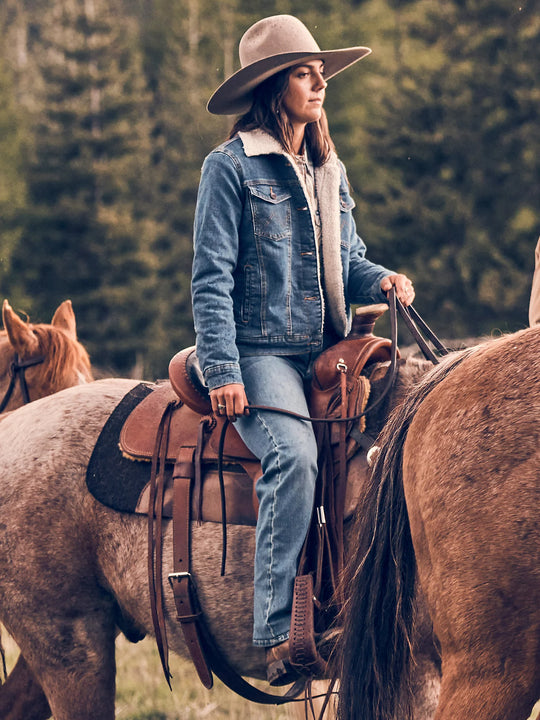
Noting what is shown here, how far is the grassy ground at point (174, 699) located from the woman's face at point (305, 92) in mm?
2967

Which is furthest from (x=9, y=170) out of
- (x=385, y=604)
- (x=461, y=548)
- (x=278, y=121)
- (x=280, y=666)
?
(x=461, y=548)

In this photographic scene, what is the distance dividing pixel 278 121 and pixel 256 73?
19cm

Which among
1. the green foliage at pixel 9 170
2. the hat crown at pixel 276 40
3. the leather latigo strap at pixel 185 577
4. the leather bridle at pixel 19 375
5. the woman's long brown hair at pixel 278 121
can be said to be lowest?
the leather latigo strap at pixel 185 577

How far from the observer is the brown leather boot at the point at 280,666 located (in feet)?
9.87

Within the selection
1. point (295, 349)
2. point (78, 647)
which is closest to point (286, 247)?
point (295, 349)

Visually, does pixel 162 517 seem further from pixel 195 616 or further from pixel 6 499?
pixel 6 499

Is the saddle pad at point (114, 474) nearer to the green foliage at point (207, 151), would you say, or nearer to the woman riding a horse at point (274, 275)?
the woman riding a horse at point (274, 275)

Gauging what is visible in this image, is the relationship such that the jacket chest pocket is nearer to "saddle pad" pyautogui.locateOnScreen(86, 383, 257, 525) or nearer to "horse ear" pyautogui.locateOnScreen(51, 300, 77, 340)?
"saddle pad" pyautogui.locateOnScreen(86, 383, 257, 525)

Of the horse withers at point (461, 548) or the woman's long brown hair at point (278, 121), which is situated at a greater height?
the woman's long brown hair at point (278, 121)

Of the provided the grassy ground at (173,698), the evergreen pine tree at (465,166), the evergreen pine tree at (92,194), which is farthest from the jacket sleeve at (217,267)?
the evergreen pine tree at (92,194)

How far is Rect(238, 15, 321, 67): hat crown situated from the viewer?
328 centimetres

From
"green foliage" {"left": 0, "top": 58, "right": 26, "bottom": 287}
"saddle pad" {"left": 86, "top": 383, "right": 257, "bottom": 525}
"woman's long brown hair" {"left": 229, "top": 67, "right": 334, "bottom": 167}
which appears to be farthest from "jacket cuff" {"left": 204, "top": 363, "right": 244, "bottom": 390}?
"green foliage" {"left": 0, "top": 58, "right": 26, "bottom": 287}

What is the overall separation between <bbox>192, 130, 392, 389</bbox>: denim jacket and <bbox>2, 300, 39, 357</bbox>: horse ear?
6.26 feet

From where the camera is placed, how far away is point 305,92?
3.27 metres
